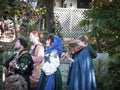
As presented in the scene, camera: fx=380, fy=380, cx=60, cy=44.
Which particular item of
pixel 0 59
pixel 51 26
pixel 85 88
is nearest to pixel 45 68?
pixel 85 88

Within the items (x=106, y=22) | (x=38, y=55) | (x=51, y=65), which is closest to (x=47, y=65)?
(x=51, y=65)

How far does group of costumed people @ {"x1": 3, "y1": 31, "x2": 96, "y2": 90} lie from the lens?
679 centimetres

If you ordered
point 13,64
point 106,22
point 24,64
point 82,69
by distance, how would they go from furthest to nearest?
point 106,22 < point 82,69 < point 13,64 < point 24,64

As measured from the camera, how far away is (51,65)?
23.8 feet

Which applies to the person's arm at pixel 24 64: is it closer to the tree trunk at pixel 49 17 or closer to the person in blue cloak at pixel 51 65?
the person in blue cloak at pixel 51 65

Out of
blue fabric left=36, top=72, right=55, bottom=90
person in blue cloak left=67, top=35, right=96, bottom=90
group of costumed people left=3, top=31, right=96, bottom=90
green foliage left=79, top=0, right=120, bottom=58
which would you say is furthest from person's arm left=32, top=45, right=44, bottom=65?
green foliage left=79, top=0, right=120, bottom=58

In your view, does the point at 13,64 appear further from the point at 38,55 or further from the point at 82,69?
the point at 82,69

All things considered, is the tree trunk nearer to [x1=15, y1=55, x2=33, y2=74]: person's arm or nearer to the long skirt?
the long skirt

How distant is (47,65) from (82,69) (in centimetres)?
73

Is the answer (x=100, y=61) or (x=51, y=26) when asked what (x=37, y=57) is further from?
(x=51, y=26)

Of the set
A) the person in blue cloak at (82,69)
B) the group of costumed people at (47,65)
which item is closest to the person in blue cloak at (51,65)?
the group of costumed people at (47,65)

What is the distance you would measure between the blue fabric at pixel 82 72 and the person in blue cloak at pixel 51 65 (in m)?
0.36

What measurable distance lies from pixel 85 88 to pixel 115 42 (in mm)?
2720

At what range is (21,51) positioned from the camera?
681cm
